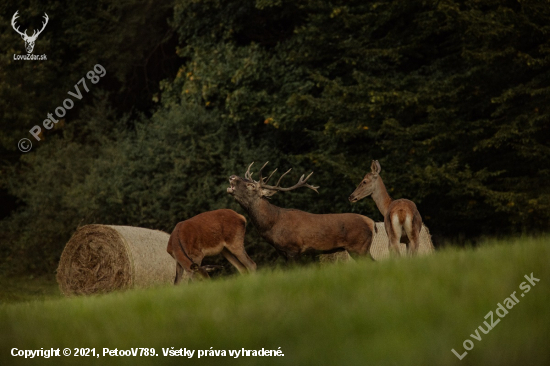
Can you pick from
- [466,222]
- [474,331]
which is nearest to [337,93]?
[466,222]

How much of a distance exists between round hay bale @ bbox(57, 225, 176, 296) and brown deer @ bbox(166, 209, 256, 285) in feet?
4.22

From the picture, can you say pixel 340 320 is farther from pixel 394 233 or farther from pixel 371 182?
pixel 371 182

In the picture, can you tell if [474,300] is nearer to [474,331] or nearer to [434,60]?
[474,331]

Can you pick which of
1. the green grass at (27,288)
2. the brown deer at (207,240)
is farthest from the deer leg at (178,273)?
the green grass at (27,288)

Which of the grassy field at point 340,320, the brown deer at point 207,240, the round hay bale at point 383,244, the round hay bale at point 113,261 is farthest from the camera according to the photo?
the round hay bale at point 383,244

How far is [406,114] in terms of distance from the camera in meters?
16.8

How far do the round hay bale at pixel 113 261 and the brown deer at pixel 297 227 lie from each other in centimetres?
285

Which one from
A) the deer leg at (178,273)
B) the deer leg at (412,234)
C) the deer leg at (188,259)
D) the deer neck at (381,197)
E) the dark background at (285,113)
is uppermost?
the dark background at (285,113)

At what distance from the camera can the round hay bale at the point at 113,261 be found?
547 inches

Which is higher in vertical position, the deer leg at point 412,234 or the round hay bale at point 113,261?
the round hay bale at point 113,261

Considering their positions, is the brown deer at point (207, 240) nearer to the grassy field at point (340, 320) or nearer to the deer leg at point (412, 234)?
the deer leg at point (412, 234)

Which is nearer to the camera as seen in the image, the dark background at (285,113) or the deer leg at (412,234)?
the deer leg at (412,234)

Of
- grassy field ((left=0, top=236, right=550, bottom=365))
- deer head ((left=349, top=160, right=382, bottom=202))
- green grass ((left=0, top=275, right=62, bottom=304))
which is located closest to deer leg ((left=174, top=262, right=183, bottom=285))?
deer head ((left=349, top=160, right=382, bottom=202))

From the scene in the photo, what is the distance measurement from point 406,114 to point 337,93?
1553mm
